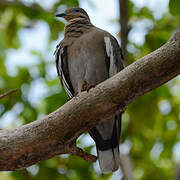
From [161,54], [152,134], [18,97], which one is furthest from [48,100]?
[161,54]

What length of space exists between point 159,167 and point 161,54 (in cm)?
301

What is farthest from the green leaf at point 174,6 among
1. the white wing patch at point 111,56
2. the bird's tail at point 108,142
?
the bird's tail at point 108,142

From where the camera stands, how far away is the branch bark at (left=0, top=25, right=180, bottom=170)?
2842 millimetres

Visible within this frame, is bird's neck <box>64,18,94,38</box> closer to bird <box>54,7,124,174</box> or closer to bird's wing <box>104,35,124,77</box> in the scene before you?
bird <box>54,7,124,174</box>

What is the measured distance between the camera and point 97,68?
13.6 ft

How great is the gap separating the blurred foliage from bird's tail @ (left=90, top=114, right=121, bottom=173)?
29.3 inches

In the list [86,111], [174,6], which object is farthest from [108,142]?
[174,6]

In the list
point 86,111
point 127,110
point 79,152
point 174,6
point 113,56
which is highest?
point 174,6

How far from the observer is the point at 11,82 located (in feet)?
17.3

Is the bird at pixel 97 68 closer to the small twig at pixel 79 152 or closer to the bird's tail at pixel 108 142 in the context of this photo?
the bird's tail at pixel 108 142

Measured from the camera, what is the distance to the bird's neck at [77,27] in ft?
14.8

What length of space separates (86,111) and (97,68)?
47.4 inches

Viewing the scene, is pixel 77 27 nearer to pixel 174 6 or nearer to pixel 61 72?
pixel 61 72

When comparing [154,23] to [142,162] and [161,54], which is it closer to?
[142,162]
